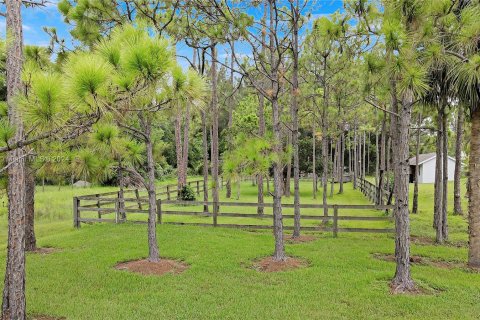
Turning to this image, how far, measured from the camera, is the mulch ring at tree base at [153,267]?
711 centimetres

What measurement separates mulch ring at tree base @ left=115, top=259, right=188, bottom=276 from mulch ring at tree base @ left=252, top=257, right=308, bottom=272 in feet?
4.73

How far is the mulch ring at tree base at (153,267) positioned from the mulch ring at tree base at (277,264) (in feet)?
4.73

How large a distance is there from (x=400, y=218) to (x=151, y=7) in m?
8.66

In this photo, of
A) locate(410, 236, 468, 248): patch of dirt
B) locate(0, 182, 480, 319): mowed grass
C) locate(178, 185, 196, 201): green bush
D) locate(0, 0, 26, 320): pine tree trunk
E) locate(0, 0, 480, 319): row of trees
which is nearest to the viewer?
locate(0, 0, 480, 319): row of trees

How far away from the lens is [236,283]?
21.1 ft

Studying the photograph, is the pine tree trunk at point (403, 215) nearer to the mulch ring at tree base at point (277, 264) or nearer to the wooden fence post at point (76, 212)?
the mulch ring at tree base at point (277, 264)

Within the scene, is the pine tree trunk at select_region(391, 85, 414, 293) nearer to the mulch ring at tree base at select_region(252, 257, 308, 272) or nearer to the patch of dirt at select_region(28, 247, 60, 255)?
the mulch ring at tree base at select_region(252, 257, 308, 272)

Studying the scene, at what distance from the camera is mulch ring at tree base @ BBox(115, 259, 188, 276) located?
7109mm

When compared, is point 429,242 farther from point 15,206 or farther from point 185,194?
point 185,194

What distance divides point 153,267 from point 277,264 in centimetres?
239

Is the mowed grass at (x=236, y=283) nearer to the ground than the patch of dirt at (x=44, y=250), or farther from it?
farther from it

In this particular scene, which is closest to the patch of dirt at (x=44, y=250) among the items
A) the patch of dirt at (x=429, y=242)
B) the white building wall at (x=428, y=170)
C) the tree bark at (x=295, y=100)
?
the tree bark at (x=295, y=100)

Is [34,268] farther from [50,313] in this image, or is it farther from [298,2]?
[298,2]

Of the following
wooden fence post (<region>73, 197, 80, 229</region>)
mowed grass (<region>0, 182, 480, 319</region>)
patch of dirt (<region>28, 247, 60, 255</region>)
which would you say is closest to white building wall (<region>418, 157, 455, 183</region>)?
mowed grass (<region>0, 182, 480, 319</region>)
